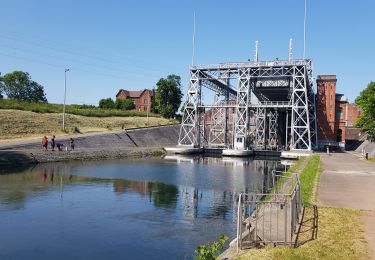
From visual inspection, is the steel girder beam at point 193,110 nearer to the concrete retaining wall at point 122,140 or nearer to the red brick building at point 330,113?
the concrete retaining wall at point 122,140

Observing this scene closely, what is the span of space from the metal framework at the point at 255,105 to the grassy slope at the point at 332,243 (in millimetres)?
52209

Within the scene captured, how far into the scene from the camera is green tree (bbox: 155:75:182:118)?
109950 millimetres

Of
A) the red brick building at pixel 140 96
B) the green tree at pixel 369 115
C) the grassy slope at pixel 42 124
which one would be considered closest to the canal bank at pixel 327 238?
the green tree at pixel 369 115

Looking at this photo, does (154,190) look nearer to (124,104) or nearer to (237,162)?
(237,162)

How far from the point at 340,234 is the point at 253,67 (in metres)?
59.1

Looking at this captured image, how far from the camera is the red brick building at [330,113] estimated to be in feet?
258

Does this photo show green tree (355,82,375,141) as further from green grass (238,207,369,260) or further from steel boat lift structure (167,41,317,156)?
green grass (238,207,369,260)

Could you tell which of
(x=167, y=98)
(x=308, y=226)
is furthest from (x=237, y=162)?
(x=167, y=98)

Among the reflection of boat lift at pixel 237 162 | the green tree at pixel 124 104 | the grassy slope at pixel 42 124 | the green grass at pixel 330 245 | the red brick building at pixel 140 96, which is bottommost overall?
the reflection of boat lift at pixel 237 162

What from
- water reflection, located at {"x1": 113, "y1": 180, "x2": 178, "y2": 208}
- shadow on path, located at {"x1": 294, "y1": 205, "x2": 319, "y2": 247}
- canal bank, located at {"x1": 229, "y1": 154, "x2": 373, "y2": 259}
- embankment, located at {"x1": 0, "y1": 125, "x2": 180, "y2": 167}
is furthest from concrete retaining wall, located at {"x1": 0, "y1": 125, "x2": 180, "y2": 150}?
canal bank, located at {"x1": 229, "y1": 154, "x2": 373, "y2": 259}

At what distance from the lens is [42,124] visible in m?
64.2

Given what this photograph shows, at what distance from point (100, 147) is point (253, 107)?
27929 millimetres

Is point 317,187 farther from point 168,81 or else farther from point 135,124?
point 168,81

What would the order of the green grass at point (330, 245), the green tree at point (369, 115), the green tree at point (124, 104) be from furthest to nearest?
the green tree at point (124, 104) → the green tree at point (369, 115) → the green grass at point (330, 245)
